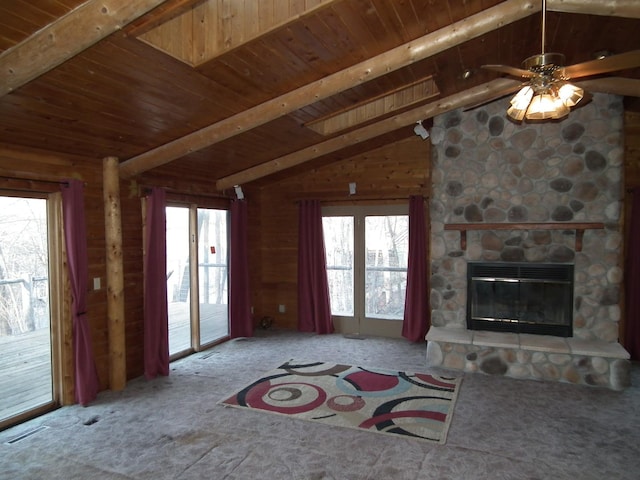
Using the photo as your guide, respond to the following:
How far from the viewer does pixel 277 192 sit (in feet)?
23.0

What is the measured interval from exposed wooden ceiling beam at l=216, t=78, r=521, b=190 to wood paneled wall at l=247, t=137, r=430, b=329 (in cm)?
119

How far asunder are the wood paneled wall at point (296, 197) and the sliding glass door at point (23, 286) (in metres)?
3.19

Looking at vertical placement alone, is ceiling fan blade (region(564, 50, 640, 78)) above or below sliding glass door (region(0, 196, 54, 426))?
above

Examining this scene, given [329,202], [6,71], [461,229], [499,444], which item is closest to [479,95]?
[461,229]

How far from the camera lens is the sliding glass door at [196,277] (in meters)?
5.55

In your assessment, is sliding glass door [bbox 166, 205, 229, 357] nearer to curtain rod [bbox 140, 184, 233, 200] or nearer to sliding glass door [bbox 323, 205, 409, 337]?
curtain rod [bbox 140, 184, 233, 200]

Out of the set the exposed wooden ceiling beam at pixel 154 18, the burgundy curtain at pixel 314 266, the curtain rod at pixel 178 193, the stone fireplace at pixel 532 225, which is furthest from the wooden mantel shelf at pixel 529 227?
the exposed wooden ceiling beam at pixel 154 18

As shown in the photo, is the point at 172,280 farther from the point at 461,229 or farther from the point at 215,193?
the point at 461,229

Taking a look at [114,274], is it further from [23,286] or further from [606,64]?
[606,64]

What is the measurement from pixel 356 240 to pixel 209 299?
2274 mm

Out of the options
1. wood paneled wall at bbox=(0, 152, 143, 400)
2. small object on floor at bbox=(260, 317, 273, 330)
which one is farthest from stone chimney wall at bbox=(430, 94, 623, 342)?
wood paneled wall at bbox=(0, 152, 143, 400)

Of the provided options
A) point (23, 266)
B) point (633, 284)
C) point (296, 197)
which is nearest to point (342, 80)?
point (23, 266)

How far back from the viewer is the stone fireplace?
183 inches

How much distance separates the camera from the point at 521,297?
507cm
